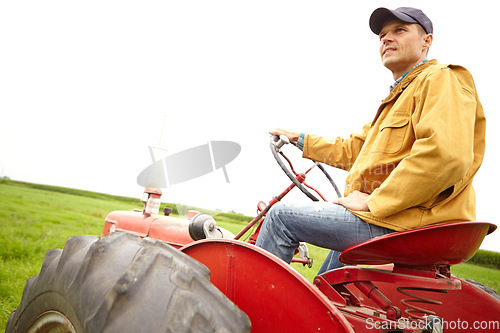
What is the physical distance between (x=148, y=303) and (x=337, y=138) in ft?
6.12

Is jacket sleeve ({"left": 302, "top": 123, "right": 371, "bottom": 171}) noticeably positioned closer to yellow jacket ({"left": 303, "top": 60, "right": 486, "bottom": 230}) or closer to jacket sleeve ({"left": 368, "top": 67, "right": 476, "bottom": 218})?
yellow jacket ({"left": 303, "top": 60, "right": 486, "bottom": 230})

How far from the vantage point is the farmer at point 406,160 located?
4.37 ft

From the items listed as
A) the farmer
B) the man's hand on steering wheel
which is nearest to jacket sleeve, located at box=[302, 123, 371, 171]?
the man's hand on steering wheel

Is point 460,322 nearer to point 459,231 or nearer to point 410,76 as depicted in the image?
point 459,231

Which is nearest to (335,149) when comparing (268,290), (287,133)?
(287,133)

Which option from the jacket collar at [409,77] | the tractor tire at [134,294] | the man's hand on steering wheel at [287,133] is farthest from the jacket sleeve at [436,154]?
the man's hand on steering wheel at [287,133]

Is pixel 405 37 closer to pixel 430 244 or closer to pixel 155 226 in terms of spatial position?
pixel 430 244

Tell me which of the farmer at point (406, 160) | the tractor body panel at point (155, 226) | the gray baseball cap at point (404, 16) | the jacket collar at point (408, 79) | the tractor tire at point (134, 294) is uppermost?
the gray baseball cap at point (404, 16)

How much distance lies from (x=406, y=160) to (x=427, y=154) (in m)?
0.08

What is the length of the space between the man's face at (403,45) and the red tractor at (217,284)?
99cm

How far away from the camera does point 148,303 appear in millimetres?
1035

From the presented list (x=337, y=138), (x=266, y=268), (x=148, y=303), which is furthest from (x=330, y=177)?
(x=148, y=303)

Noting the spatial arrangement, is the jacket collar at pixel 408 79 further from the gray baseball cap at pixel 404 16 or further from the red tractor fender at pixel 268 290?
the red tractor fender at pixel 268 290

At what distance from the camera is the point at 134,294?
3.44 ft
